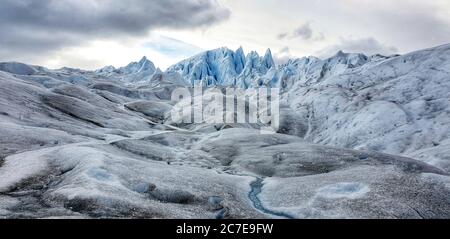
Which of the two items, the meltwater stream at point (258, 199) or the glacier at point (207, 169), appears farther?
the meltwater stream at point (258, 199)

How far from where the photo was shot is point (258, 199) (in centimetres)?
3350

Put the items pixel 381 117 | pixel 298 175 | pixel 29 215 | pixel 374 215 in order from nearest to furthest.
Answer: pixel 29 215
pixel 374 215
pixel 298 175
pixel 381 117

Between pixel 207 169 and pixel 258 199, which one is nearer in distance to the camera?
pixel 258 199

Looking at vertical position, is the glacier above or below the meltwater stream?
above

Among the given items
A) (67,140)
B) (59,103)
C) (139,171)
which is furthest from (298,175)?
(59,103)

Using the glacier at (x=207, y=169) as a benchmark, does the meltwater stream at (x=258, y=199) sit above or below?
below

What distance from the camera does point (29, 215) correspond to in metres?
23.5

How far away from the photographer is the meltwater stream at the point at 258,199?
28.9 metres

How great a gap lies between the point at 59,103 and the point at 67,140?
103ft

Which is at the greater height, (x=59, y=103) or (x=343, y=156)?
(x=59, y=103)

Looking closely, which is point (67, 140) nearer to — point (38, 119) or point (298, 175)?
point (38, 119)

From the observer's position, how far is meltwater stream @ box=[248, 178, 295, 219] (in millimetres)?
28916

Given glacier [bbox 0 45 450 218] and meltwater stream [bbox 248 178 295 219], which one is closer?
glacier [bbox 0 45 450 218]
